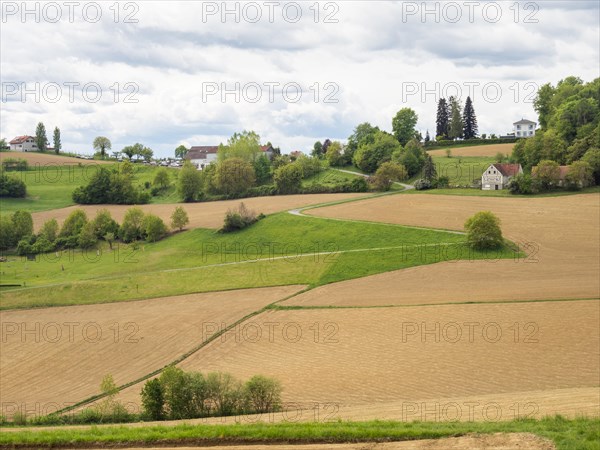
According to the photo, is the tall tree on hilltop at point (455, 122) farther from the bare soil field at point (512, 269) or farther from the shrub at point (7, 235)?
the shrub at point (7, 235)

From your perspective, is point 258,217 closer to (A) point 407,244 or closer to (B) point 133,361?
(A) point 407,244

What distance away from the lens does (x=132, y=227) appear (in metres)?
92.8

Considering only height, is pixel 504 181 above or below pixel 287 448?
above

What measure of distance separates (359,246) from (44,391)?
132 ft

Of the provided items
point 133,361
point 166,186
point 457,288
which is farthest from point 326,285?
point 166,186

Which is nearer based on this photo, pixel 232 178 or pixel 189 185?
pixel 189 185

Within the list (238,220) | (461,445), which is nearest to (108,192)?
(238,220)

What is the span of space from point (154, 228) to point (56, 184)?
49.5 metres

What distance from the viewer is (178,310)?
5706cm

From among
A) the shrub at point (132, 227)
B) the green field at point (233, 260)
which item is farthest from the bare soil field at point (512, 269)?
the shrub at point (132, 227)

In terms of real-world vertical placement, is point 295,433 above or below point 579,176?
below

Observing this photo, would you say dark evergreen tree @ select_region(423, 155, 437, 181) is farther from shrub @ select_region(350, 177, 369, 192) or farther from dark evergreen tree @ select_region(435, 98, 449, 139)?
dark evergreen tree @ select_region(435, 98, 449, 139)

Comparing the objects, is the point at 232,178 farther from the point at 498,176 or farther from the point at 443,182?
the point at 498,176

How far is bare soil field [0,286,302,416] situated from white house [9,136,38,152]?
121878 millimetres
